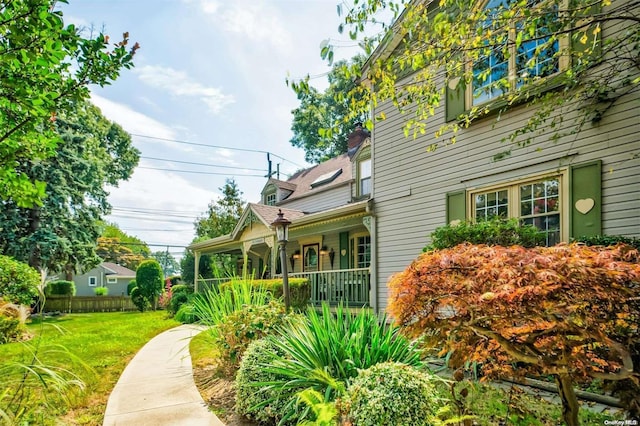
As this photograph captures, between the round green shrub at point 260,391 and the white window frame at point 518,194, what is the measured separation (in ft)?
15.4

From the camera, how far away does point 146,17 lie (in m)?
5.83

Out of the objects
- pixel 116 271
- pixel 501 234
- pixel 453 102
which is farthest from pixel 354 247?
pixel 116 271

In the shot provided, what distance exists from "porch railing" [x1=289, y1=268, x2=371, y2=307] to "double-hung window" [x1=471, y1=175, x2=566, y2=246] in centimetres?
341

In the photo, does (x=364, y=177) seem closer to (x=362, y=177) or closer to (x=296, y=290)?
(x=362, y=177)

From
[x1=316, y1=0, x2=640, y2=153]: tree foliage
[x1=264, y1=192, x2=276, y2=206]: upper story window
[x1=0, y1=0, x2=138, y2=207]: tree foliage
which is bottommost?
[x1=0, y1=0, x2=138, y2=207]: tree foliage

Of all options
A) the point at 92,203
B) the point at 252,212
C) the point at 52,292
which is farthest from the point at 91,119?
the point at 252,212

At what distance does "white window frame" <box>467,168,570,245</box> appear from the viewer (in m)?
5.56

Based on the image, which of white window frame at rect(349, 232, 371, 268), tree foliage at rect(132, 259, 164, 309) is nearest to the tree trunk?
white window frame at rect(349, 232, 371, 268)

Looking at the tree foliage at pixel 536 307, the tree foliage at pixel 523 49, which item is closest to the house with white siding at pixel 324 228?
the tree foliage at pixel 523 49

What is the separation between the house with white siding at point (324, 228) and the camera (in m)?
9.67

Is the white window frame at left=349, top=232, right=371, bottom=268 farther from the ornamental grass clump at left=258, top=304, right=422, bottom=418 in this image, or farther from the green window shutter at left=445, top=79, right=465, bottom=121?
the ornamental grass clump at left=258, top=304, right=422, bottom=418

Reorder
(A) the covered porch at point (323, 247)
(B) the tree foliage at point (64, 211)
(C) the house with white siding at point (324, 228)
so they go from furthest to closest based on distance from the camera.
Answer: (B) the tree foliage at point (64, 211) → (C) the house with white siding at point (324, 228) → (A) the covered porch at point (323, 247)

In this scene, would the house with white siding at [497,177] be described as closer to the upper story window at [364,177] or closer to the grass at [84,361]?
the upper story window at [364,177]

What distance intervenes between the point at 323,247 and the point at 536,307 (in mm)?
11164
